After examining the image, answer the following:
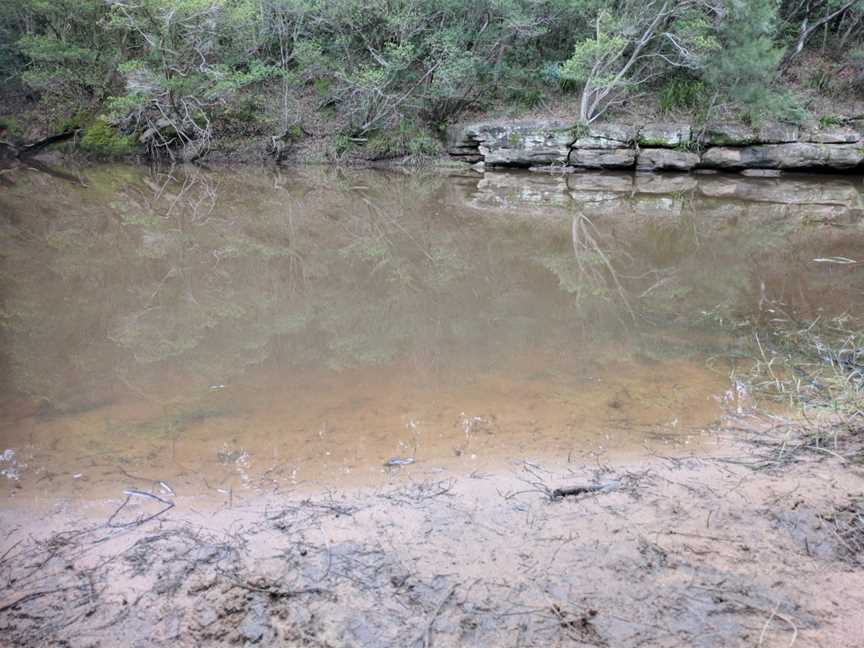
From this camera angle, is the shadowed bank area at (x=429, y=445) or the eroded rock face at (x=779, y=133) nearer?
the shadowed bank area at (x=429, y=445)

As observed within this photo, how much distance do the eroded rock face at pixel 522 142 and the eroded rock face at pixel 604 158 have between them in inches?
16.1

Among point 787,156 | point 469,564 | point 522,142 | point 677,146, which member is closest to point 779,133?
point 787,156

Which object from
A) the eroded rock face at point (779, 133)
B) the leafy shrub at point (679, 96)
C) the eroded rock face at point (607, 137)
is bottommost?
the eroded rock face at point (607, 137)

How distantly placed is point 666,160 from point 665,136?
742mm

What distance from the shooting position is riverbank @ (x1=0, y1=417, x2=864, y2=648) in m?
2.04

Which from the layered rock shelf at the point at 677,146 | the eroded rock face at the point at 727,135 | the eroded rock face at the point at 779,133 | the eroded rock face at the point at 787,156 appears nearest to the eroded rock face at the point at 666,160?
the layered rock shelf at the point at 677,146

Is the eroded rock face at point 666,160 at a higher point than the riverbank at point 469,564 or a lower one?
lower

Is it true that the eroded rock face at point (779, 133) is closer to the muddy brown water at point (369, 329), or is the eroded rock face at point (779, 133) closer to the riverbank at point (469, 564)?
the muddy brown water at point (369, 329)

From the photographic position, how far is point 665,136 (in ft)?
59.8

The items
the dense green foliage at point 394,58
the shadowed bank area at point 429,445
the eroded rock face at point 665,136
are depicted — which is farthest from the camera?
the eroded rock face at point 665,136

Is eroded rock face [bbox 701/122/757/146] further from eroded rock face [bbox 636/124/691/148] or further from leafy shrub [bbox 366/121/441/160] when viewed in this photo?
leafy shrub [bbox 366/121/441/160]

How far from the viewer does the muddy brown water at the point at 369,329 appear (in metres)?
3.63

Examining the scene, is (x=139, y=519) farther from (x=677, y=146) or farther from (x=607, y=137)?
(x=677, y=146)

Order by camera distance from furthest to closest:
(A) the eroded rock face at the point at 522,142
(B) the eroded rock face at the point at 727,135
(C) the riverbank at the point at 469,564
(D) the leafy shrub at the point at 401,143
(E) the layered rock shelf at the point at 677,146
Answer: (D) the leafy shrub at the point at 401,143
(A) the eroded rock face at the point at 522,142
(B) the eroded rock face at the point at 727,135
(E) the layered rock shelf at the point at 677,146
(C) the riverbank at the point at 469,564
